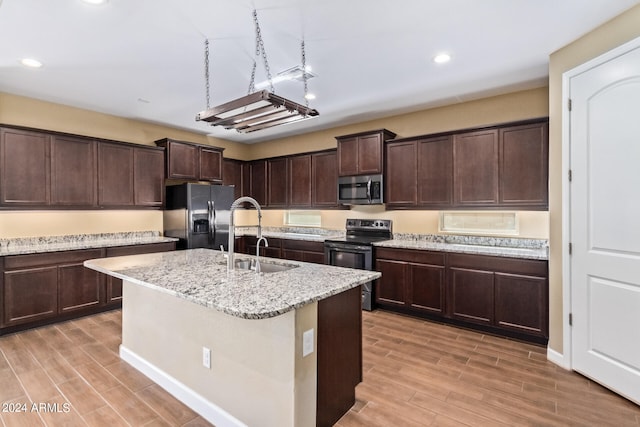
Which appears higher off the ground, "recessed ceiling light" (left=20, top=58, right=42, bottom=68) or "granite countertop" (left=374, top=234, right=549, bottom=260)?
"recessed ceiling light" (left=20, top=58, right=42, bottom=68)

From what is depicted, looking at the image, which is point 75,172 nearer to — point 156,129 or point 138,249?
point 138,249

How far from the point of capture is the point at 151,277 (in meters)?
1.97

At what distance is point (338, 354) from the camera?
2020mm

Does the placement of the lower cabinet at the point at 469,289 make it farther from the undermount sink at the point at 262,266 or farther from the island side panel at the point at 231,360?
the island side panel at the point at 231,360

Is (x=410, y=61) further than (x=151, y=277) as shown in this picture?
Yes

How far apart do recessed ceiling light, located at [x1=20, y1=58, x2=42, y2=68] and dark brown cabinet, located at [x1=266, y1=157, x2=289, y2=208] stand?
11.5 feet

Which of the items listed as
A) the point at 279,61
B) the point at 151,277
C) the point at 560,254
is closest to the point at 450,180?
the point at 560,254

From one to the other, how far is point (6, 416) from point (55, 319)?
199cm

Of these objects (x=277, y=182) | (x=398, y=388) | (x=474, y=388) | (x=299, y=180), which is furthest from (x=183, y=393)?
(x=277, y=182)

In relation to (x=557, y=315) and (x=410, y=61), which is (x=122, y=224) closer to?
(x=410, y=61)

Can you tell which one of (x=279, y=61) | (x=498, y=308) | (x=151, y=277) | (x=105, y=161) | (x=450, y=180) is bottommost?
(x=498, y=308)

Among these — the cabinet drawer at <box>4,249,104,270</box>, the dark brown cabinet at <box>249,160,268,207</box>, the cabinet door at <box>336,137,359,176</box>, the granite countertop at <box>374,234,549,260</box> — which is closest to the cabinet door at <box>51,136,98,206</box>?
the cabinet drawer at <box>4,249,104,270</box>

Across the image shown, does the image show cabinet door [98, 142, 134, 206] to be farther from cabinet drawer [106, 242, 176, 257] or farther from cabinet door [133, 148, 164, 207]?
cabinet drawer [106, 242, 176, 257]

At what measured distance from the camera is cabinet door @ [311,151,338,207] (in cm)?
524
